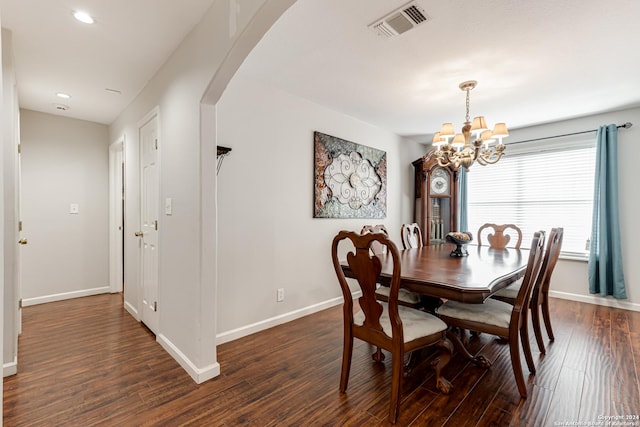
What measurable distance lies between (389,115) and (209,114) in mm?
2476

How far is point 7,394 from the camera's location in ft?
6.10

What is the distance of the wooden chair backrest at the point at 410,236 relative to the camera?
3.37 meters

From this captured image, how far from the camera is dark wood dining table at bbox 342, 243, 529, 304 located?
1.68m

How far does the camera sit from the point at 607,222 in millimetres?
3639

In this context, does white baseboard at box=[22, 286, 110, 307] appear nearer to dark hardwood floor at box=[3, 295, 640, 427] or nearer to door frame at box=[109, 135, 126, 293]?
door frame at box=[109, 135, 126, 293]

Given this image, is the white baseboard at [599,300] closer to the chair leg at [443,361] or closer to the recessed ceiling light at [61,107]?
the chair leg at [443,361]

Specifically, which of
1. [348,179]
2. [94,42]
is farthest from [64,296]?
[348,179]

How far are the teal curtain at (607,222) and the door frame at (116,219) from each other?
595 centimetres

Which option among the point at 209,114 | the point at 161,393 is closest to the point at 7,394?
the point at 161,393

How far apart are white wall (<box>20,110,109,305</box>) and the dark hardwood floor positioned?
119 cm

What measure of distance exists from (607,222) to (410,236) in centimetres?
243

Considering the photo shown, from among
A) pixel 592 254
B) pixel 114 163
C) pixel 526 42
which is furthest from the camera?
pixel 114 163

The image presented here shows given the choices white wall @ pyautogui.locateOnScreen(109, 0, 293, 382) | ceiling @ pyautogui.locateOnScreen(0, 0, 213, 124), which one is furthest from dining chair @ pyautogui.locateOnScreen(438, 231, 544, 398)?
ceiling @ pyautogui.locateOnScreen(0, 0, 213, 124)

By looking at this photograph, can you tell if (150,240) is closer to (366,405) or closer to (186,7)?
(186,7)
